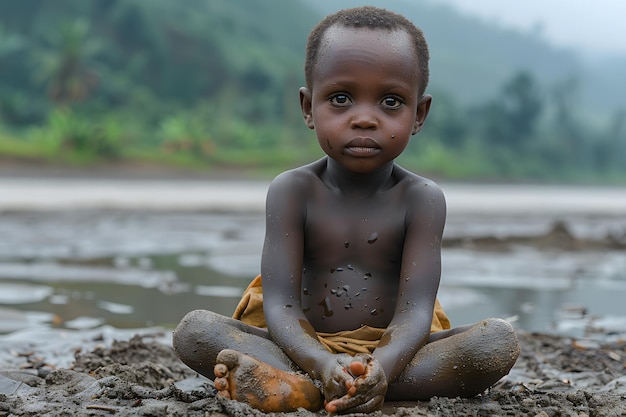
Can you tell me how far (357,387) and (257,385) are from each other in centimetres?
34

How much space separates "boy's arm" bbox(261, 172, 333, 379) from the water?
228 centimetres

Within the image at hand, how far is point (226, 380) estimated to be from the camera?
2766mm

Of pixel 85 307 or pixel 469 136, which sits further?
pixel 469 136

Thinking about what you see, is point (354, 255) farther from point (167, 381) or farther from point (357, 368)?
point (167, 381)

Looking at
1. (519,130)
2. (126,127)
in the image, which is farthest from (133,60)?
(519,130)

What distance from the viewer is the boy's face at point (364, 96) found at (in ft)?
9.97

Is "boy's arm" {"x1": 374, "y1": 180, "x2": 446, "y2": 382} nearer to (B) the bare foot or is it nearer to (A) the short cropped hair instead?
(B) the bare foot

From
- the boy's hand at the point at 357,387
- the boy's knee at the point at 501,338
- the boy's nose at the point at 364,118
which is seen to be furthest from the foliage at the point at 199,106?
the boy's hand at the point at 357,387

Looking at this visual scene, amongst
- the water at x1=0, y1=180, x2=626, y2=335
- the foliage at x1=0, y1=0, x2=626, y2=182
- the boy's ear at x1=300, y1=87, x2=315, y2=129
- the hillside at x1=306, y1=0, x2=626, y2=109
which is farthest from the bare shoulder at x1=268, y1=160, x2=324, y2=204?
the hillside at x1=306, y1=0, x2=626, y2=109

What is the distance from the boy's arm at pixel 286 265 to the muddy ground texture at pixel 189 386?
34 centimetres

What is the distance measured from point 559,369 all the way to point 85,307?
3327 millimetres

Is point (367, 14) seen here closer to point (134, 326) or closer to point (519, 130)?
point (134, 326)

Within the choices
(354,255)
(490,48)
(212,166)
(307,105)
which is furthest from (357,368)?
(490,48)

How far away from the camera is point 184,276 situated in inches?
296
